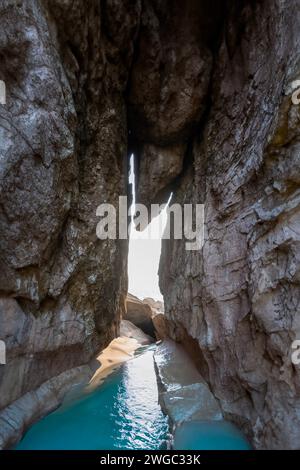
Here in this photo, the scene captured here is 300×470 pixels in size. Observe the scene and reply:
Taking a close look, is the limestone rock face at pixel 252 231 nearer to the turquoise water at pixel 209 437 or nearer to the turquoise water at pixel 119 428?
the turquoise water at pixel 209 437

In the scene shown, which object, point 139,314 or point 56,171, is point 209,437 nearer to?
point 56,171

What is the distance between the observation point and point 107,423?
362 inches

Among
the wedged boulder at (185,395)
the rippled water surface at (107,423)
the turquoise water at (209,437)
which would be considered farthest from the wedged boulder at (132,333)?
the turquoise water at (209,437)

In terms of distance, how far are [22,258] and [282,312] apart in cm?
717

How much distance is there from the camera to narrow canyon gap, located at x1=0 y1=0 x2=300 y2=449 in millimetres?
7086

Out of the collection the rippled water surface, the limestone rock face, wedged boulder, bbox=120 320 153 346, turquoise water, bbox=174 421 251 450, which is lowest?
wedged boulder, bbox=120 320 153 346

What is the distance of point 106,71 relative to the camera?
36.1 ft

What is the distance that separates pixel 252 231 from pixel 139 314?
23.7 metres

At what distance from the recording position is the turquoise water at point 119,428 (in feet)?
24.9

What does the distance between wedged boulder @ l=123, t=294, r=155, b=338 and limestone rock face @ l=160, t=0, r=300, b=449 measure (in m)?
17.7

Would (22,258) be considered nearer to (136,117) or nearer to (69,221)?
(69,221)

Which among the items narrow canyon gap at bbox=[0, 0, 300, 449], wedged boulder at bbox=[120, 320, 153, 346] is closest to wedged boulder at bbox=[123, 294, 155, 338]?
wedged boulder at bbox=[120, 320, 153, 346]

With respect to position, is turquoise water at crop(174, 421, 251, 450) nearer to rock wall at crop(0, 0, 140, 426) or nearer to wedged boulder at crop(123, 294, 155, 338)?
rock wall at crop(0, 0, 140, 426)
